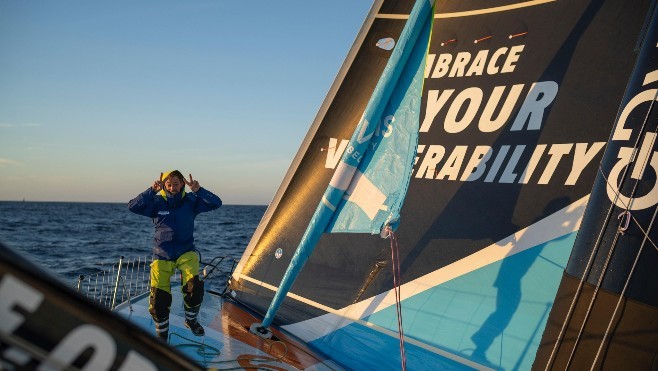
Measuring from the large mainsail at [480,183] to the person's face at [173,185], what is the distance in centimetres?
203

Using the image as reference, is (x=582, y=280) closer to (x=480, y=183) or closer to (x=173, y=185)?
(x=480, y=183)

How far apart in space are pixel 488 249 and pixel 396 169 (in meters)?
1.21

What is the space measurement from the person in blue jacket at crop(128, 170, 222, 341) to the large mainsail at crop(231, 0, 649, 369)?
1608 mm

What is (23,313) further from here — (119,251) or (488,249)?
(119,251)

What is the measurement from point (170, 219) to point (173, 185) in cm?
37

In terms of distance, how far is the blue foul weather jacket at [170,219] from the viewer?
5762mm

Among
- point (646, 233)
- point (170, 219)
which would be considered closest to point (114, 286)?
point (170, 219)

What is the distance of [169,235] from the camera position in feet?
19.0

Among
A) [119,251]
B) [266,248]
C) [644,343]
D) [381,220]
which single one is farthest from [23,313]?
[119,251]

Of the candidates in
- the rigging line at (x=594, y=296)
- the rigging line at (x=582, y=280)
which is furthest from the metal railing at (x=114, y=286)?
the rigging line at (x=594, y=296)

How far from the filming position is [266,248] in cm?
768

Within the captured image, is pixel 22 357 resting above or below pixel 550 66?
below

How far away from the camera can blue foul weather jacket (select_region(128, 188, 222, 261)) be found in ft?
18.9

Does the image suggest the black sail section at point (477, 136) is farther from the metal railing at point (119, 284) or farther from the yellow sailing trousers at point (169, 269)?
the metal railing at point (119, 284)
